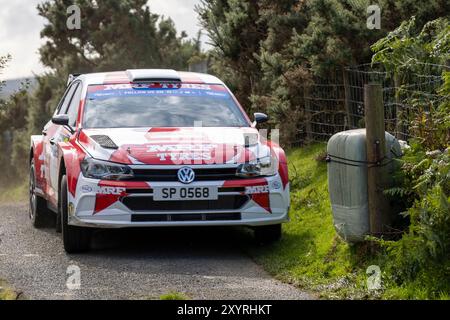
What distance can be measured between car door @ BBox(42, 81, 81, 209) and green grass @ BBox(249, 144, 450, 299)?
7.52ft

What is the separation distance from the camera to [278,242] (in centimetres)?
1100

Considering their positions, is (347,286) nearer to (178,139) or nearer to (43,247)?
(178,139)

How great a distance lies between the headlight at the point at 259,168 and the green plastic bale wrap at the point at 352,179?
0.91 m

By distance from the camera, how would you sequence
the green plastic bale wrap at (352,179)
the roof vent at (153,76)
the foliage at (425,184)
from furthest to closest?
the roof vent at (153,76)
the green plastic bale wrap at (352,179)
the foliage at (425,184)

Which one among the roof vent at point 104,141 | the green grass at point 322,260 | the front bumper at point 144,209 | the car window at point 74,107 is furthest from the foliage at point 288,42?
the roof vent at point 104,141

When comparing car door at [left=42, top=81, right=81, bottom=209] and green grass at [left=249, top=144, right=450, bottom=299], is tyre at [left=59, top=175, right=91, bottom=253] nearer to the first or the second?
car door at [left=42, top=81, right=81, bottom=209]

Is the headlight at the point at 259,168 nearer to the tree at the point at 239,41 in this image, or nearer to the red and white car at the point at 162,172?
the red and white car at the point at 162,172

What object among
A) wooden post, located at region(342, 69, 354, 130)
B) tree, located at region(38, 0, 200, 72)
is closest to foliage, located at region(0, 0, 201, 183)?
tree, located at region(38, 0, 200, 72)

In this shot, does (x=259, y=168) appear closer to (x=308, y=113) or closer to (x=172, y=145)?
(x=172, y=145)

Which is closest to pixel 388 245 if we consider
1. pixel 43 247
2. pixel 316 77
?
pixel 43 247

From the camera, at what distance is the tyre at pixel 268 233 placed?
10844 millimetres

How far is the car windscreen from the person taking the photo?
11336mm
